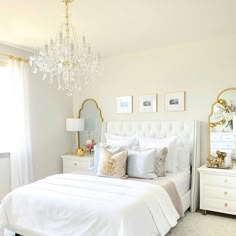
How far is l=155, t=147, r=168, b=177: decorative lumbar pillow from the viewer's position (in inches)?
128

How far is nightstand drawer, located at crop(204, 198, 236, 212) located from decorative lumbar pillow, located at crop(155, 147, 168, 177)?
2.59 feet

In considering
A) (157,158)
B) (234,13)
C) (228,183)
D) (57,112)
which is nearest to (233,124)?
(228,183)

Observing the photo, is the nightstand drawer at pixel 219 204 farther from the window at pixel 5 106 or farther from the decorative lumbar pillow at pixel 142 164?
the window at pixel 5 106

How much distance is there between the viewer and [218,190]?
338 cm

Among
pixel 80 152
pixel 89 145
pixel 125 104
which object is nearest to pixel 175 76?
pixel 125 104

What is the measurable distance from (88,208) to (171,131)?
7.34 ft

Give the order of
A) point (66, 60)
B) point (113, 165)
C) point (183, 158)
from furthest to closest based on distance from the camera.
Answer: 1. point (183, 158)
2. point (113, 165)
3. point (66, 60)

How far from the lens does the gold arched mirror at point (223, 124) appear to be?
364 cm

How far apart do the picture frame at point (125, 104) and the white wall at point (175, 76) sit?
8 centimetres

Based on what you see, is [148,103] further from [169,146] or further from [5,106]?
[5,106]

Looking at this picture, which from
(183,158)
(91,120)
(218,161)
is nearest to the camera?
(218,161)

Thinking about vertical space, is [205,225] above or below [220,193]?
below

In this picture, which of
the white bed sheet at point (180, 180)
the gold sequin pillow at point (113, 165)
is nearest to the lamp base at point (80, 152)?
the gold sequin pillow at point (113, 165)

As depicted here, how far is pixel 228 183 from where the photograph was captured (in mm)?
3311
